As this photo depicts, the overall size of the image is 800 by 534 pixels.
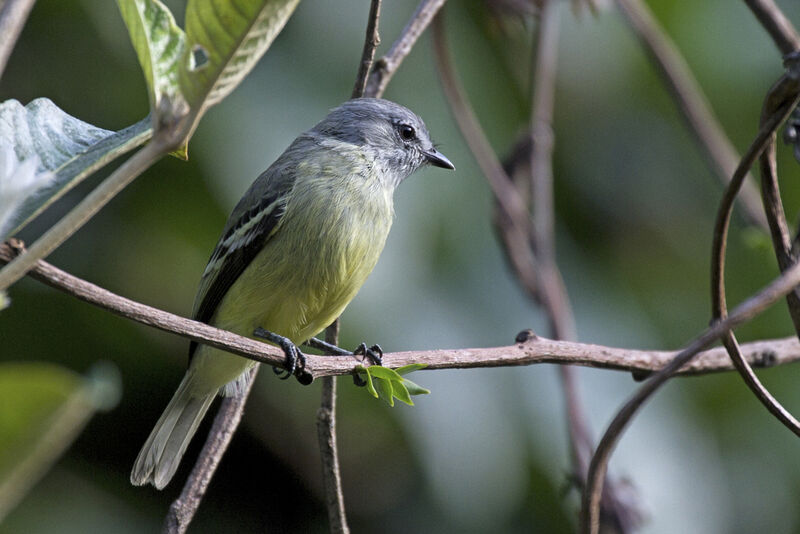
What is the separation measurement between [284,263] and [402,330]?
3.35 feet

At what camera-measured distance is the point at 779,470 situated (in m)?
4.34

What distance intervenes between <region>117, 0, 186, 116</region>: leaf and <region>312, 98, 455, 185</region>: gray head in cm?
261

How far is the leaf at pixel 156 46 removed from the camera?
3.78 ft

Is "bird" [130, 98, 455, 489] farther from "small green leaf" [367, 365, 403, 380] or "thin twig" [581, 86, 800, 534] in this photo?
"thin twig" [581, 86, 800, 534]

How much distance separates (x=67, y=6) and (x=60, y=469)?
2.24m

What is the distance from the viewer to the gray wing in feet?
11.2

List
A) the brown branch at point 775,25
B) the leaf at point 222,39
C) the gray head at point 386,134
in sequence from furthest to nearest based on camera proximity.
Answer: the gray head at point 386,134 → the brown branch at point 775,25 → the leaf at point 222,39

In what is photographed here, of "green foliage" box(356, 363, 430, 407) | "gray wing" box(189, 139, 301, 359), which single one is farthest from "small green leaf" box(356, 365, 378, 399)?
"gray wing" box(189, 139, 301, 359)

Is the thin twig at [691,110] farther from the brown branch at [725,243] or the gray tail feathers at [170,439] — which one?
the gray tail feathers at [170,439]

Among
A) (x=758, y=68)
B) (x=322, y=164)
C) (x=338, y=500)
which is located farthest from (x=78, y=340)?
(x=758, y=68)

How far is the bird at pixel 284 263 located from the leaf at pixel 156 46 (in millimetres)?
1793

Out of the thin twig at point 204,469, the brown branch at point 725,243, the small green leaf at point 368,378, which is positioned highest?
the brown branch at point 725,243

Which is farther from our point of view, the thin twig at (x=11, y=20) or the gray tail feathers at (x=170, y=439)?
the gray tail feathers at (x=170, y=439)

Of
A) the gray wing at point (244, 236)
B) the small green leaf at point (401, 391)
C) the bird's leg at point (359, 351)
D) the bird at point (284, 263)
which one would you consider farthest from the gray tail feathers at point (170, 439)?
the small green leaf at point (401, 391)
